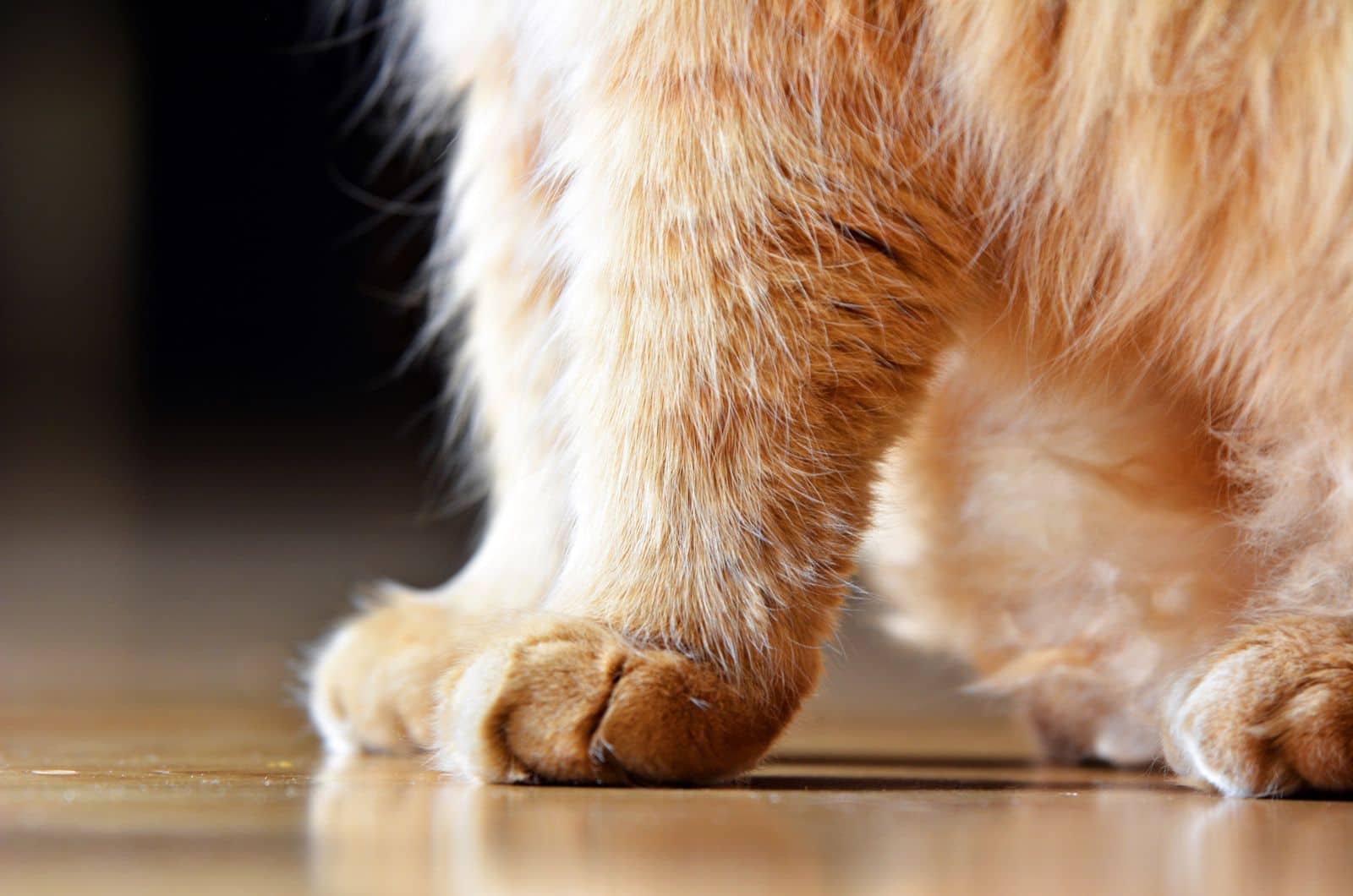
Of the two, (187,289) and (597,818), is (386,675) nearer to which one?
(597,818)

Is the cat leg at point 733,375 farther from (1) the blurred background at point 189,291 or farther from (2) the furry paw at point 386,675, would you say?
(1) the blurred background at point 189,291

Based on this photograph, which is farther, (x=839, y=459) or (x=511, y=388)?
(x=511, y=388)

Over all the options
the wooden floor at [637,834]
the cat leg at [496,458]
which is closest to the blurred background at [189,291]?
the cat leg at [496,458]

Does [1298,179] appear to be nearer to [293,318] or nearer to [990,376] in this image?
[990,376]

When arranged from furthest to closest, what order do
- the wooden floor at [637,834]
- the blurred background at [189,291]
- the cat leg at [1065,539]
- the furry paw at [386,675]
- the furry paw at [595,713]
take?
the blurred background at [189,291] < the furry paw at [386,675] < the cat leg at [1065,539] < the furry paw at [595,713] < the wooden floor at [637,834]

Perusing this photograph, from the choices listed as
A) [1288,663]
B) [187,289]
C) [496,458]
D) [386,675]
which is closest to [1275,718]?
[1288,663]

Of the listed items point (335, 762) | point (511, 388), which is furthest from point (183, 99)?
point (335, 762)

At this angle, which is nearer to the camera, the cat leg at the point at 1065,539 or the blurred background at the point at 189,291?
the cat leg at the point at 1065,539
